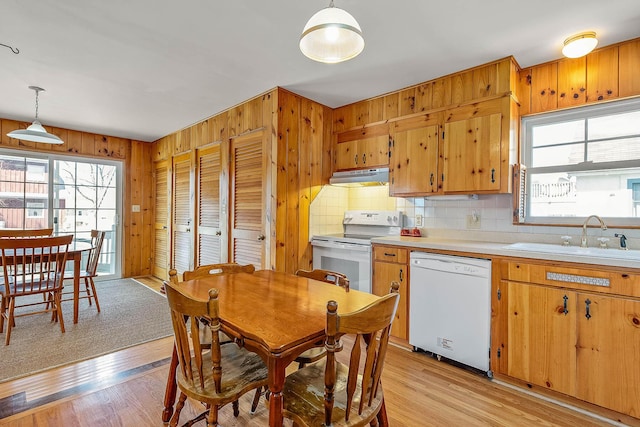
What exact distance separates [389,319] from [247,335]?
516 mm

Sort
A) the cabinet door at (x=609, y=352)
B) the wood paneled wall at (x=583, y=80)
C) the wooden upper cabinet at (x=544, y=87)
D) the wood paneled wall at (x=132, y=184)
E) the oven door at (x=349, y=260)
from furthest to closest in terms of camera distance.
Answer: the wood paneled wall at (x=132, y=184) → the oven door at (x=349, y=260) → the wooden upper cabinet at (x=544, y=87) → the wood paneled wall at (x=583, y=80) → the cabinet door at (x=609, y=352)

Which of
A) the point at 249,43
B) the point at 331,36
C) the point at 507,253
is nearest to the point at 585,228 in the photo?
the point at 507,253

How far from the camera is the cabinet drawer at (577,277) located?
1.70 metres

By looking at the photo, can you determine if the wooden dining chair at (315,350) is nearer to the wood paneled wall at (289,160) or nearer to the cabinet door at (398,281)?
the cabinet door at (398,281)

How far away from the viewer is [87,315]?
331 centimetres

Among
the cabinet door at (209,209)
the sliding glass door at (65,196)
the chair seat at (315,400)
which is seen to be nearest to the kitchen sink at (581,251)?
the chair seat at (315,400)

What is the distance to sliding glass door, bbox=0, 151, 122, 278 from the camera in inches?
164

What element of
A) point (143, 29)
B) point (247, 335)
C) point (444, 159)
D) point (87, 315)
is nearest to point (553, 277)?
point (444, 159)

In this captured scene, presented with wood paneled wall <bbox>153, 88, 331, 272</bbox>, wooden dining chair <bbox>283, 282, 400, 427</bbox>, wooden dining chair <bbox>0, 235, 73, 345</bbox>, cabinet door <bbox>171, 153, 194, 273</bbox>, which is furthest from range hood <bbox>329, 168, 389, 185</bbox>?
wooden dining chair <bbox>0, 235, 73, 345</bbox>

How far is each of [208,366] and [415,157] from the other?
234 centimetres

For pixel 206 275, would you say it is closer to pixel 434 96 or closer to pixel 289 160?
pixel 289 160

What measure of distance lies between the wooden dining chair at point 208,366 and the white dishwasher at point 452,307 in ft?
4.98

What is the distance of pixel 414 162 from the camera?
2.85 m

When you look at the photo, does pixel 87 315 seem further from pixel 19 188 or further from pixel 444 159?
pixel 444 159
